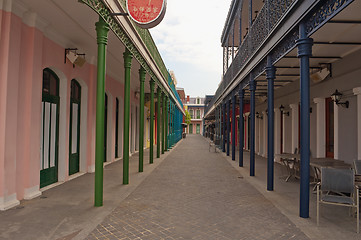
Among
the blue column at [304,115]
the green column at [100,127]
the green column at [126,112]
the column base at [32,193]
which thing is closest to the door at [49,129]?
the column base at [32,193]

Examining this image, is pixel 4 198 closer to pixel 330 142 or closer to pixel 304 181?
pixel 304 181

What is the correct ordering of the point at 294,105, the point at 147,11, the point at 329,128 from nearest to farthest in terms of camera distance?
the point at 147,11 < the point at 329,128 < the point at 294,105

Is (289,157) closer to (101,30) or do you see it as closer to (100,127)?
(100,127)

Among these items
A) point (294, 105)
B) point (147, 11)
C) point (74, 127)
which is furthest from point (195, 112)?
point (147, 11)

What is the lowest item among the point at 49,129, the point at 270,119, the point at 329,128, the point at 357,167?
the point at 357,167

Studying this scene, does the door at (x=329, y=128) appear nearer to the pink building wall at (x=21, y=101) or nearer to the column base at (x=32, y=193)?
the pink building wall at (x=21, y=101)

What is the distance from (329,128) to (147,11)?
21.9 ft

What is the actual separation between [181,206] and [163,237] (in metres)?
1.48

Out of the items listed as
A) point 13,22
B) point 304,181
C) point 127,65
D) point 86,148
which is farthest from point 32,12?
point 304,181

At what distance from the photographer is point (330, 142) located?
7.92 m

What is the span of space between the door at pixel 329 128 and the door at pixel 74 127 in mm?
8182

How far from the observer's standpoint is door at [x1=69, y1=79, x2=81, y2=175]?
7793 millimetres

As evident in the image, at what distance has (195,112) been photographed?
67125mm

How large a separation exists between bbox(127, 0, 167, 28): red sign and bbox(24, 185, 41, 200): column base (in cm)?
433
